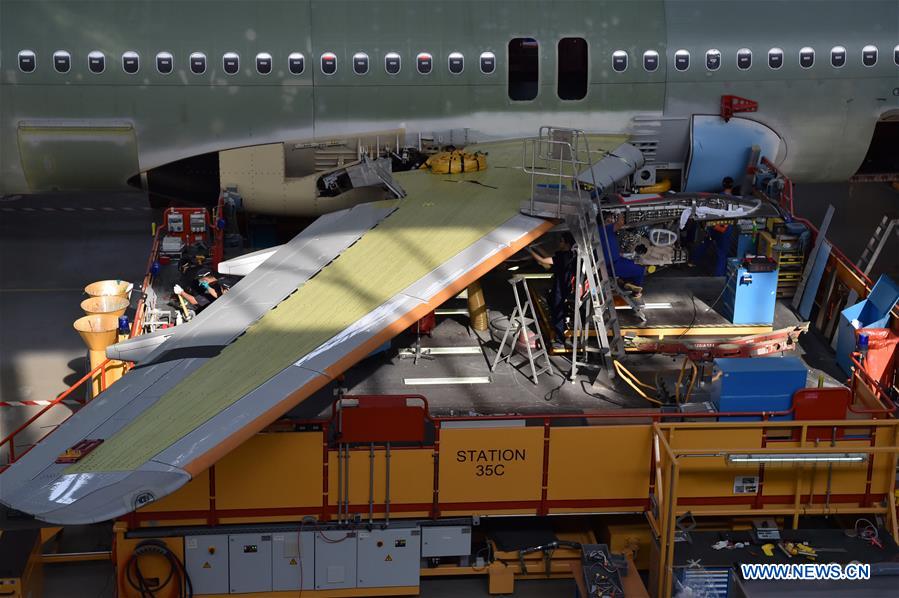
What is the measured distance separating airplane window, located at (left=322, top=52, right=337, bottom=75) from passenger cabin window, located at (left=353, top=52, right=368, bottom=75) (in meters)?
0.38

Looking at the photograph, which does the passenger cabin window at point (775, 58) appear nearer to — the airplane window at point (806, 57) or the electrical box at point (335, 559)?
the airplane window at point (806, 57)

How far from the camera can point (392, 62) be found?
2297 centimetres

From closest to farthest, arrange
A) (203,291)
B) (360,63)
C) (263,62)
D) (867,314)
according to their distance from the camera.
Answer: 1. (867,314)
2. (203,291)
3. (263,62)
4. (360,63)

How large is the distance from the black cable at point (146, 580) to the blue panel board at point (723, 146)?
13.1m

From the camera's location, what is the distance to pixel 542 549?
16.7 m

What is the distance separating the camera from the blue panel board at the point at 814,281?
71.9 ft

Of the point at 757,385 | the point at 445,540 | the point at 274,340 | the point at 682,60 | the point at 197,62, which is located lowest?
the point at 445,540

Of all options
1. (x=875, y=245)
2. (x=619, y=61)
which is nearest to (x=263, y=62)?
(x=619, y=61)

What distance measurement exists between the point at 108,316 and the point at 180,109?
4.71m

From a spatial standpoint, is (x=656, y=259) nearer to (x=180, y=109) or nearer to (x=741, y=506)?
(x=741, y=506)

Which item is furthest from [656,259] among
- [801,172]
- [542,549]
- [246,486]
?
[246,486]

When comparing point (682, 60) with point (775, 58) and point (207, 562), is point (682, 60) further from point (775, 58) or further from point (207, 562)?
point (207, 562)

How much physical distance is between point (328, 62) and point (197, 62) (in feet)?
8.02

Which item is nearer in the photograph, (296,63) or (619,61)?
(296,63)
